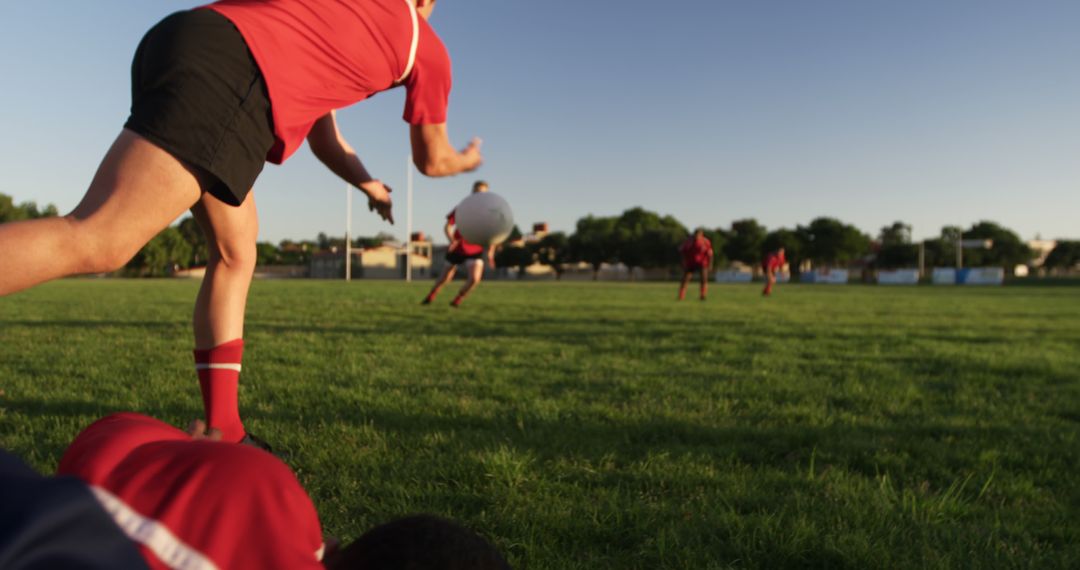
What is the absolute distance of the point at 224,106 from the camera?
176cm

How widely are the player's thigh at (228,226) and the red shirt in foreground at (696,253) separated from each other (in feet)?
61.2

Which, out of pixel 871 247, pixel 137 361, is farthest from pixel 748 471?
pixel 871 247

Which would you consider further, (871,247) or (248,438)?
(871,247)

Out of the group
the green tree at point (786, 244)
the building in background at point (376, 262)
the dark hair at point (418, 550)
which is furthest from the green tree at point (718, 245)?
the dark hair at point (418, 550)

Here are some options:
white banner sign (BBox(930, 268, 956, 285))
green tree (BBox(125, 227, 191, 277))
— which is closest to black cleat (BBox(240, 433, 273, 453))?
white banner sign (BBox(930, 268, 956, 285))

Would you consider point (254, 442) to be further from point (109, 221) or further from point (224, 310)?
point (109, 221)

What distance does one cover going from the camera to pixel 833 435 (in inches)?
128

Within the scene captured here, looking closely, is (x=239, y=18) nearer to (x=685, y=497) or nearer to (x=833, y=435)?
(x=685, y=497)

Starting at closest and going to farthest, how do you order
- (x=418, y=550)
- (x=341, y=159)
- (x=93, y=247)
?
1. (x=418, y=550)
2. (x=93, y=247)
3. (x=341, y=159)

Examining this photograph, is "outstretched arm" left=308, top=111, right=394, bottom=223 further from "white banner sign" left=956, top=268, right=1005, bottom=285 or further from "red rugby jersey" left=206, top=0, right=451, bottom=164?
"white banner sign" left=956, top=268, right=1005, bottom=285

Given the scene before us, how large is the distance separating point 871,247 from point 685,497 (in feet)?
372

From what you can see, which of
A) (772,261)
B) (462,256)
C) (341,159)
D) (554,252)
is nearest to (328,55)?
(341,159)

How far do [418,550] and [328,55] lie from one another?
1567 mm

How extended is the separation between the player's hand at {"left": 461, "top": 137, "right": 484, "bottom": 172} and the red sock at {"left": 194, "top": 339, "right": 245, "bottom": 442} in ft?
3.86
